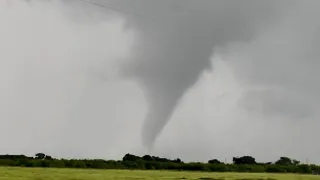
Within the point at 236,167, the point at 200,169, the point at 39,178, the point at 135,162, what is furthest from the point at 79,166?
the point at 39,178

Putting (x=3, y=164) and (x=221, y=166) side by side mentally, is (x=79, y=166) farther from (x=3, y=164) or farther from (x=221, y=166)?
(x=221, y=166)

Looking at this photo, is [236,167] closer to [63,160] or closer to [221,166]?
[221,166]

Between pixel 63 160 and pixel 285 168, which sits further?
pixel 285 168

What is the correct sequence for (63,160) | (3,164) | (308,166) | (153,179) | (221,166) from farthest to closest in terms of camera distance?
(308,166)
(221,166)
(63,160)
(3,164)
(153,179)

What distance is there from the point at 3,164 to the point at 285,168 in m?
73.6

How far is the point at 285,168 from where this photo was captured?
6024 inches

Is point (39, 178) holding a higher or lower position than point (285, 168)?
lower

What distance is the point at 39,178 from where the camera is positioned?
66562 millimetres

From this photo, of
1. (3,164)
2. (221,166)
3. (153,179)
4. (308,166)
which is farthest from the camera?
(308,166)

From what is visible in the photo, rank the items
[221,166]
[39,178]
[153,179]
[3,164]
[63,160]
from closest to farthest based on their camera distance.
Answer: [39,178] < [153,179] < [3,164] < [63,160] < [221,166]

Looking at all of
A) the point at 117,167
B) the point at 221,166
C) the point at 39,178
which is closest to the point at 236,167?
the point at 221,166

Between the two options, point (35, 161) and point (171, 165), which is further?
point (171, 165)

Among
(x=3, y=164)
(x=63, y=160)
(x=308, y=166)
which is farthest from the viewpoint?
(x=308, y=166)

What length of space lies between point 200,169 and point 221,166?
695 cm
